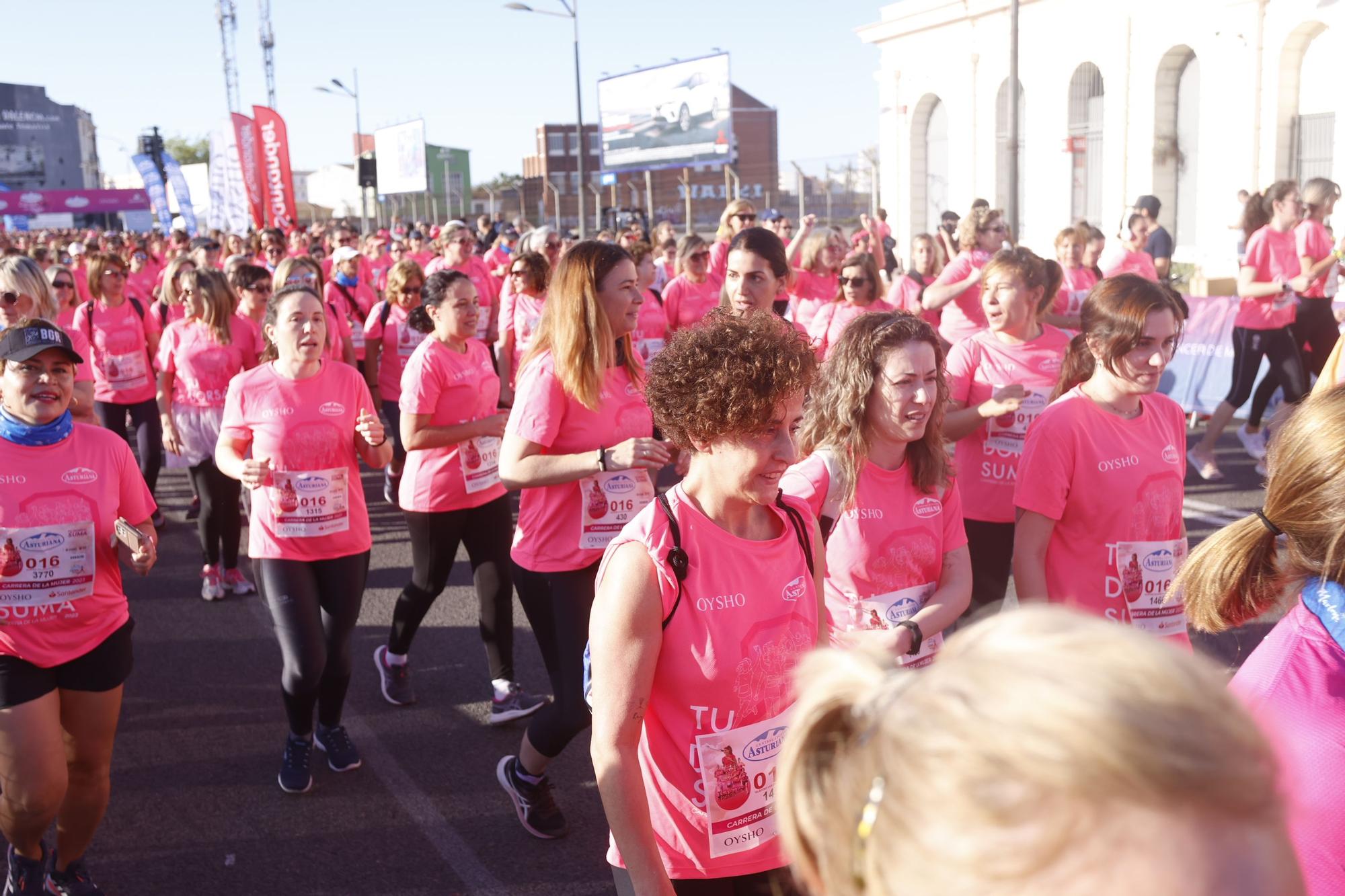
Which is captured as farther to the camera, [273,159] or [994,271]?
[273,159]

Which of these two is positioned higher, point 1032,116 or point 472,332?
point 1032,116

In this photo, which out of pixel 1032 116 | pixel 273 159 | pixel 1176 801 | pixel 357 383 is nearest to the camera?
pixel 1176 801

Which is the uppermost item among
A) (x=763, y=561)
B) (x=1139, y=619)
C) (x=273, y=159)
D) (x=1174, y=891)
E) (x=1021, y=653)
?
(x=273, y=159)

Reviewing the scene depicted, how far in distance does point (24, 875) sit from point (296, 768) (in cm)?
112

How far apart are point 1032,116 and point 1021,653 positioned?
30.9 m

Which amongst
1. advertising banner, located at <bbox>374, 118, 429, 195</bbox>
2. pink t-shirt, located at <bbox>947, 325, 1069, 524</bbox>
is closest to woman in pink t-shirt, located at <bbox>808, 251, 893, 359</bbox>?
pink t-shirt, located at <bbox>947, 325, 1069, 524</bbox>

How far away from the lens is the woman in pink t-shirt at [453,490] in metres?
5.05

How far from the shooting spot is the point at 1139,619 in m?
3.30

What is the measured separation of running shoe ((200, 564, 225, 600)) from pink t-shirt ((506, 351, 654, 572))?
3776 mm

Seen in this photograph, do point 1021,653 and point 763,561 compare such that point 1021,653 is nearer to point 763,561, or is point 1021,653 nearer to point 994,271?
point 763,561

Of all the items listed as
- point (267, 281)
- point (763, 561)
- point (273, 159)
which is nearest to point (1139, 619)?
point (763, 561)

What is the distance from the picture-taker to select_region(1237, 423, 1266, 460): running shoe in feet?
31.9

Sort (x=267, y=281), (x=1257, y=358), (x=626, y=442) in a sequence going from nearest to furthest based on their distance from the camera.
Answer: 1. (x=626, y=442)
2. (x=267, y=281)
3. (x=1257, y=358)

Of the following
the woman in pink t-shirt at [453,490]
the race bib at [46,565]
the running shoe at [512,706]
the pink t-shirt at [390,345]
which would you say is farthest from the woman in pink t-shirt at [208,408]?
the race bib at [46,565]
